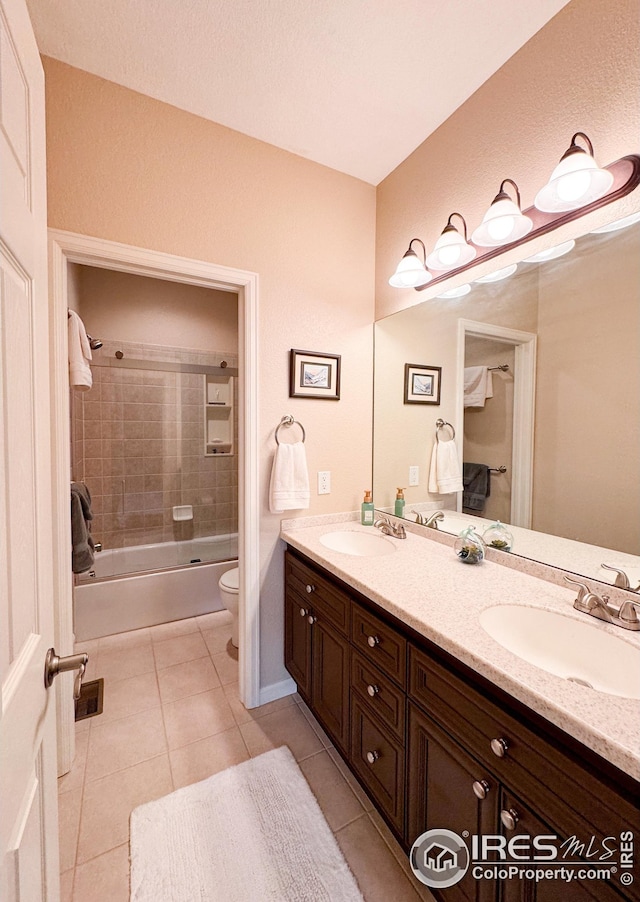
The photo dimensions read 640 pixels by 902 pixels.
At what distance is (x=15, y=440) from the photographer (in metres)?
0.60

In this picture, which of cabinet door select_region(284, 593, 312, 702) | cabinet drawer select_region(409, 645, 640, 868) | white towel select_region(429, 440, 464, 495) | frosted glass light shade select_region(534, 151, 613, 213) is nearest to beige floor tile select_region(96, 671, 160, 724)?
cabinet door select_region(284, 593, 312, 702)

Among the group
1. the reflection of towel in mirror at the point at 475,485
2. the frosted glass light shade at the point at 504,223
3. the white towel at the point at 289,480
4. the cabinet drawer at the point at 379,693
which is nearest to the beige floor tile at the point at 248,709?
the cabinet drawer at the point at 379,693

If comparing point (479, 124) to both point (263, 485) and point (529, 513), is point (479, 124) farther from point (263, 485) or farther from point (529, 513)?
point (263, 485)

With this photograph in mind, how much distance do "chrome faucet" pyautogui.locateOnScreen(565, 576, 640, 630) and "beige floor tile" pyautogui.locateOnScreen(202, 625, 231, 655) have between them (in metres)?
2.02

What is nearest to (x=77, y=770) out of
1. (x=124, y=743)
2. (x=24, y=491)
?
(x=124, y=743)

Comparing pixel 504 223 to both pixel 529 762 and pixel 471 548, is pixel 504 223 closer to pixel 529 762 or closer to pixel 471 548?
pixel 471 548

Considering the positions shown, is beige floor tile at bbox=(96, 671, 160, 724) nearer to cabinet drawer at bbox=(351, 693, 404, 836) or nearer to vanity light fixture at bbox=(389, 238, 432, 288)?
cabinet drawer at bbox=(351, 693, 404, 836)

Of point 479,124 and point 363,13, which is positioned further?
point 479,124

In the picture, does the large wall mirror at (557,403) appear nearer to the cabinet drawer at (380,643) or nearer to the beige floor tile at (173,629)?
the cabinet drawer at (380,643)

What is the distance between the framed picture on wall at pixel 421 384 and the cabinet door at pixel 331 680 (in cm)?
118

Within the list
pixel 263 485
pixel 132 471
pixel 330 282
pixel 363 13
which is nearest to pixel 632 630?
pixel 263 485

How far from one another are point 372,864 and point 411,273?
7.47ft

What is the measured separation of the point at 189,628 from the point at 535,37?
3.43 metres

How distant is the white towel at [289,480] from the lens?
178 centimetres
